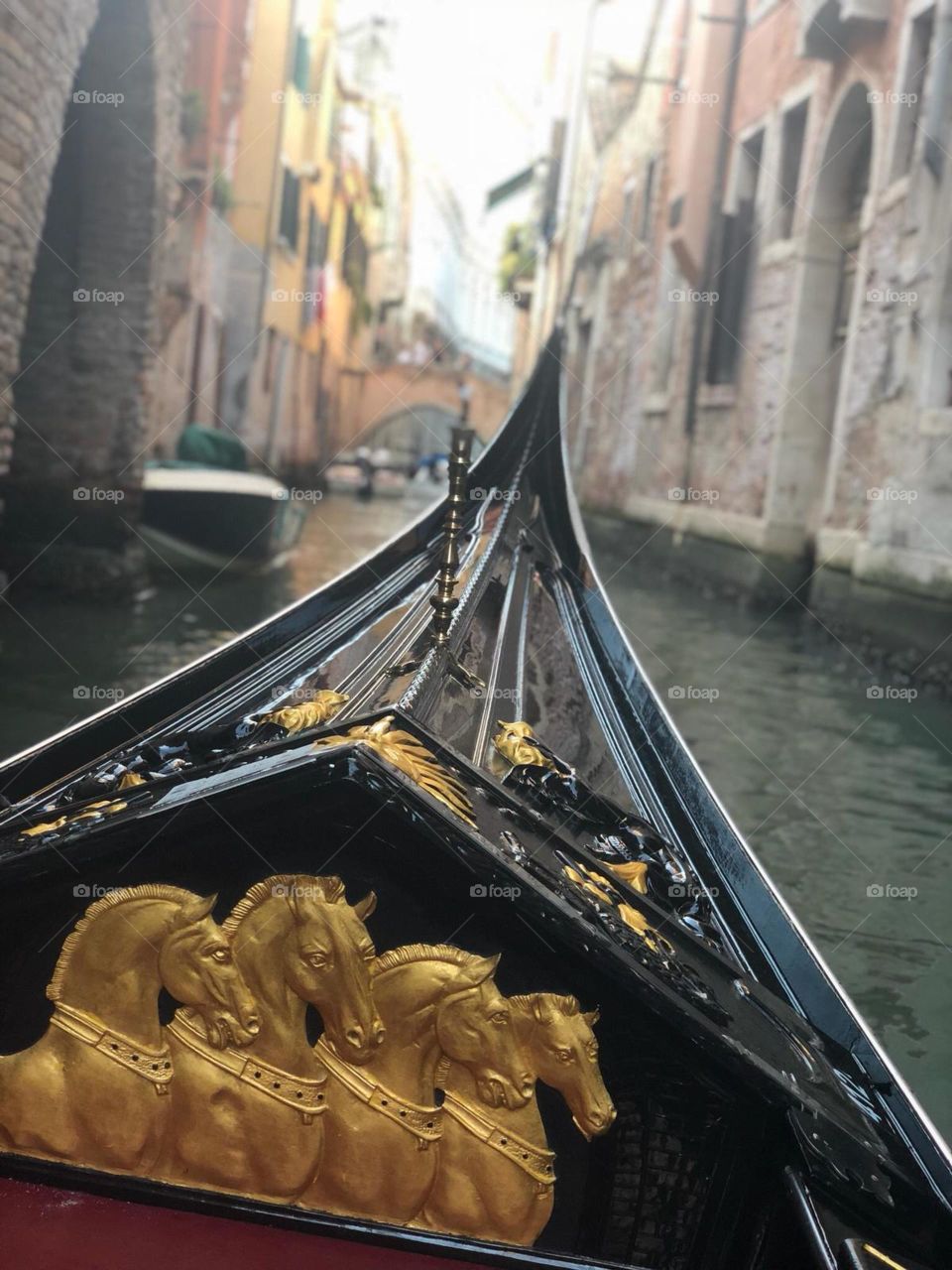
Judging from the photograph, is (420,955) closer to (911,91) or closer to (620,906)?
(620,906)

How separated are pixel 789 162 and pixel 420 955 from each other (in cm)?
692

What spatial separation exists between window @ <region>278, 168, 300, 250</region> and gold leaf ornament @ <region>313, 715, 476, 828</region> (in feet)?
32.3

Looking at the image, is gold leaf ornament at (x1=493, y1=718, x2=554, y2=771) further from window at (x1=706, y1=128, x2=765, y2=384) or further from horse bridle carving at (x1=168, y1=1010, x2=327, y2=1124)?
window at (x1=706, y1=128, x2=765, y2=384)

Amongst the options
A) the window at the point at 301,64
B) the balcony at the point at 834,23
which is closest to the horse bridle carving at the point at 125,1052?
the balcony at the point at 834,23

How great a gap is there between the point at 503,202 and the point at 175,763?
1867 centimetres

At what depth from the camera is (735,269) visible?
748cm

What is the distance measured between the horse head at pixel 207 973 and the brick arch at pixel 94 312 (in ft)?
13.3

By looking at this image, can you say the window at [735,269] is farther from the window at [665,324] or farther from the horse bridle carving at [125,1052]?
the horse bridle carving at [125,1052]

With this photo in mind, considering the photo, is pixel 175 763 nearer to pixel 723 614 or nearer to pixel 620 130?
pixel 723 614

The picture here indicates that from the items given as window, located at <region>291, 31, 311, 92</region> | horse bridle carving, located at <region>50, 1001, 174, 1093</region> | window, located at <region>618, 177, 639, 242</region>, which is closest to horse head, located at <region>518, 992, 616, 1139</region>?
horse bridle carving, located at <region>50, 1001, 174, 1093</region>

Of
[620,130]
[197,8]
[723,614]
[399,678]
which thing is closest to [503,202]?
[620,130]

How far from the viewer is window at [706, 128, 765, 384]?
7410mm

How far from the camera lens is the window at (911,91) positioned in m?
4.97

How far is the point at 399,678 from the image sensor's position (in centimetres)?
112
